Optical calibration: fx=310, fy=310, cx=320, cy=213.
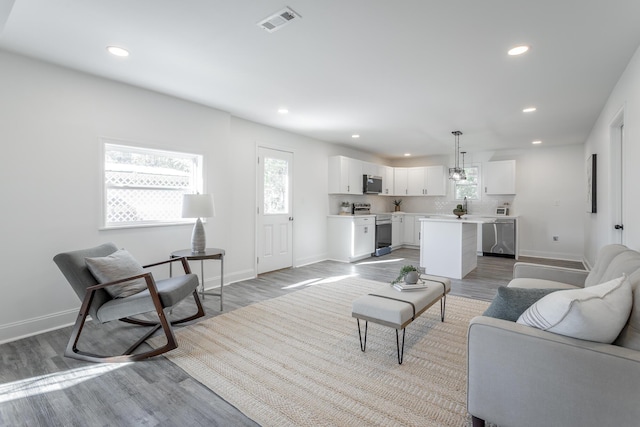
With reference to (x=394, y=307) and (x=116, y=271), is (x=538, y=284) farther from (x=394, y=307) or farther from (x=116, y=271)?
(x=116, y=271)

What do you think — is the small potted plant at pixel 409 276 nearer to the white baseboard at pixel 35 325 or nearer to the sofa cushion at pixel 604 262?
the sofa cushion at pixel 604 262

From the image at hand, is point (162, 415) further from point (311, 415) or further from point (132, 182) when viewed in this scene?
point (132, 182)

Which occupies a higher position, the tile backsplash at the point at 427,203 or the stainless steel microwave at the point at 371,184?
the stainless steel microwave at the point at 371,184

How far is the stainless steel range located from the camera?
697cm

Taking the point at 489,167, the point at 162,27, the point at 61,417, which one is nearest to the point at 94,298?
the point at 61,417

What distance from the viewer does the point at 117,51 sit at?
2637mm

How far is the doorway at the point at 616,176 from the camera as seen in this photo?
3300 millimetres

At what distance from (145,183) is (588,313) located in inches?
157

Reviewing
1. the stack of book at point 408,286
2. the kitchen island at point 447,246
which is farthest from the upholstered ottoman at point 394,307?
the kitchen island at point 447,246

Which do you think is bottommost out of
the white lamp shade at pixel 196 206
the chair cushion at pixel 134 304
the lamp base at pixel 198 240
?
the chair cushion at pixel 134 304

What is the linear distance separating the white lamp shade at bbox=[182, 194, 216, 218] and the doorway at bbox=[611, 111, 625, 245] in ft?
14.4

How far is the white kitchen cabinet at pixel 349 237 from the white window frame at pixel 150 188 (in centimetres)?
304

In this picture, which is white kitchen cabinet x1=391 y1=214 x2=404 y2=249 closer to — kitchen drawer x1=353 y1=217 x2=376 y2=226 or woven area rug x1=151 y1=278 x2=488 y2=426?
kitchen drawer x1=353 y1=217 x2=376 y2=226

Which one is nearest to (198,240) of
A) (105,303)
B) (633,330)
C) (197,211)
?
(197,211)
